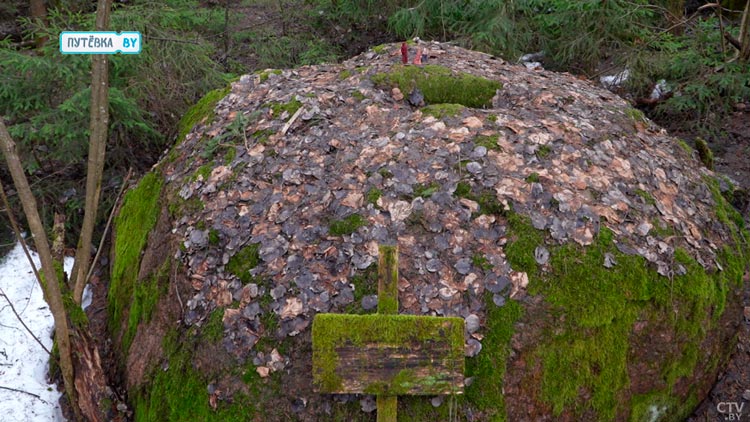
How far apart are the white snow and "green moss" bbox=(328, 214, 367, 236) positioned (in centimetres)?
236

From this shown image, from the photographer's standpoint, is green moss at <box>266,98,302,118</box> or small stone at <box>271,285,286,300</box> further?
green moss at <box>266,98,302,118</box>

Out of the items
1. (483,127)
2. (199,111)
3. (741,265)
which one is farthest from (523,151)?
(199,111)

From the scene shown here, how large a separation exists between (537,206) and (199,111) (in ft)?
11.1

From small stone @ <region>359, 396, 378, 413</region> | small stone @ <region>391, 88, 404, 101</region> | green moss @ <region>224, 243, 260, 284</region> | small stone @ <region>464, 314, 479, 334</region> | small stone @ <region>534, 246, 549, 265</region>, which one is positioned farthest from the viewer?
small stone @ <region>391, 88, 404, 101</region>

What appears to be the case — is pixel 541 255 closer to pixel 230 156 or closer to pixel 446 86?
pixel 446 86

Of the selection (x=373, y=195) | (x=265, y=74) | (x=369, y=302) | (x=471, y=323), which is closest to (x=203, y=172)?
(x=373, y=195)

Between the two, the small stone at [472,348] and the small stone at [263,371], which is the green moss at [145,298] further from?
the small stone at [472,348]

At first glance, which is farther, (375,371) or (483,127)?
(483,127)

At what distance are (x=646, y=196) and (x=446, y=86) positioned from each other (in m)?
1.88

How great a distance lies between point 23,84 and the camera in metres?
4.75

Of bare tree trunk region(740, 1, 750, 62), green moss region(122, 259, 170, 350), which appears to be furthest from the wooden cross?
bare tree trunk region(740, 1, 750, 62)

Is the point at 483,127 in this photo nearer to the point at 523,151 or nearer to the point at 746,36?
the point at 523,151

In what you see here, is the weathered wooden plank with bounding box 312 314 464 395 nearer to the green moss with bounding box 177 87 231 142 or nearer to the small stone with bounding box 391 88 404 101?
the small stone with bounding box 391 88 404 101

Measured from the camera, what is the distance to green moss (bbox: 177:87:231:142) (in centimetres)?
501
